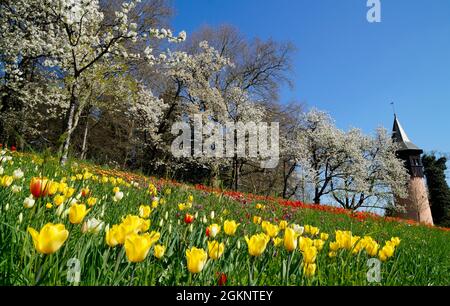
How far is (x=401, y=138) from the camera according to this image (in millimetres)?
41438

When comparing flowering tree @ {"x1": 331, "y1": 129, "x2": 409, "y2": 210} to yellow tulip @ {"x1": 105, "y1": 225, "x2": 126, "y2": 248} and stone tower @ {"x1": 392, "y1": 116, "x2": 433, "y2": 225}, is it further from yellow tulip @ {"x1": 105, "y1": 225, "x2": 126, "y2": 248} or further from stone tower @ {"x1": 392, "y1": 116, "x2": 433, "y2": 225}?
yellow tulip @ {"x1": 105, "y1": 225, "x2": 126, "y2": 248}

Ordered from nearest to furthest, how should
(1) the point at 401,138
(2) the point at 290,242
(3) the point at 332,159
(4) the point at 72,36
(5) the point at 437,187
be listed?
(2) the point at 290,242 → (4) the point at 72,36 → (3) the point at 332,159 → (5) the point at 437,187 → (1) the point at 401,138

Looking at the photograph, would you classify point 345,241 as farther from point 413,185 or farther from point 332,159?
point 413,185

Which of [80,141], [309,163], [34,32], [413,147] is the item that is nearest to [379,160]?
[413,147]

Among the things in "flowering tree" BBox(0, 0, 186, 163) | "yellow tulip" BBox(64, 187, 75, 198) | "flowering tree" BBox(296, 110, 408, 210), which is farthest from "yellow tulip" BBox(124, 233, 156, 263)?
"flowering tree" BBox(296, 110, 408, 210)

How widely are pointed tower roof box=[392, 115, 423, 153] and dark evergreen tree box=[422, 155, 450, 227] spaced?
2.45m

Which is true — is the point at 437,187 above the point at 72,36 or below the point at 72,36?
below

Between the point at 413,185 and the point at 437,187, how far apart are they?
601 centimetres

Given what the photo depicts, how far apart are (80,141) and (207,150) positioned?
961cm

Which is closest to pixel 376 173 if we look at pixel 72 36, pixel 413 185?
pixel 413 185

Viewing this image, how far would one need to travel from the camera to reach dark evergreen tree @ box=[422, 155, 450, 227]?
3762 centimetres

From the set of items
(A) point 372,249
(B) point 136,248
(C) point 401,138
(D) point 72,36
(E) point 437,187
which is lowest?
(A) point 372,249

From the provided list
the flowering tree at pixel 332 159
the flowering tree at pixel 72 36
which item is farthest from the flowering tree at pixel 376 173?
the flowering tree at pixel 72 36
